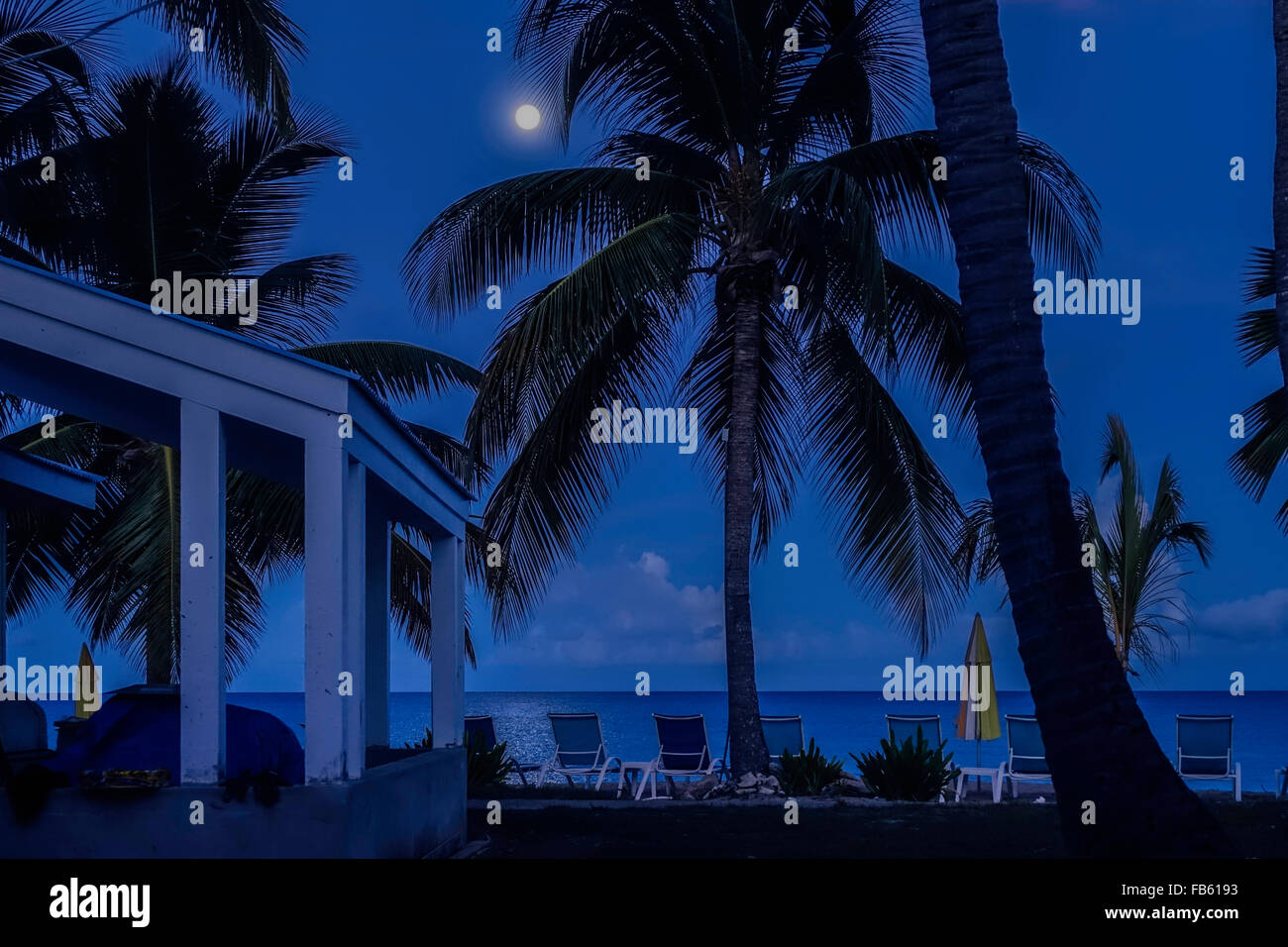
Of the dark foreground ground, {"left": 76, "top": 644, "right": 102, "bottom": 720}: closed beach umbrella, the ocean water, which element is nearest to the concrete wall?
the dark foreground ground

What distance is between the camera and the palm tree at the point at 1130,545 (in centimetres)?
1575

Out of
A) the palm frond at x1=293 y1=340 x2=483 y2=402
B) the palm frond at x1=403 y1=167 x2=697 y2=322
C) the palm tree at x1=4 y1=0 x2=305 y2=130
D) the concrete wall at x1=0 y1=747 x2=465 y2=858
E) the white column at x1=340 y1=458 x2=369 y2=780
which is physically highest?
the palm tree at x1=4 y1=0 x2=305 y2=130

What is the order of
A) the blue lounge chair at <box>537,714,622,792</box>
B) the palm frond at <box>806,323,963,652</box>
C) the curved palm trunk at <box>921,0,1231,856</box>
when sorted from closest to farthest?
the curved palm trunk at <box>921,0,1231,856</box> → the palm frond at <box>806,323,963,652</box> → the blue lounge chair at <box>537,714,622,792</box>

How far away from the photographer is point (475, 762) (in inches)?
582

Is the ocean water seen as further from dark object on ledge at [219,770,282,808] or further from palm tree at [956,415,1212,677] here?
dark object on ledge at [219,770,282,808]

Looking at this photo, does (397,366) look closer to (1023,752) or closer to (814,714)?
(1023,752)

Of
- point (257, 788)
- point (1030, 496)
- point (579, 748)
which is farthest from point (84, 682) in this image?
point (1030, 496)

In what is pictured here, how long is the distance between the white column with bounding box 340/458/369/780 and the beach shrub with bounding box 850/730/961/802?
297 inches

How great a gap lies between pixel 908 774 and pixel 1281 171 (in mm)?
7498

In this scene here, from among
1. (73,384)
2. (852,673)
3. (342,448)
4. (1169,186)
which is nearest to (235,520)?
(73,384)

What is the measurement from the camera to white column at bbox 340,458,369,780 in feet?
21.3

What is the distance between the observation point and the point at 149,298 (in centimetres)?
1416
